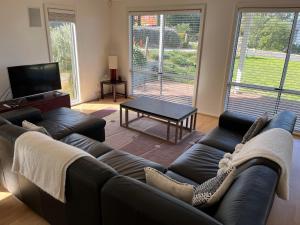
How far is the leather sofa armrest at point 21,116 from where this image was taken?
8.48 feet

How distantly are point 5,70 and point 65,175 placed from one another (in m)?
3.10

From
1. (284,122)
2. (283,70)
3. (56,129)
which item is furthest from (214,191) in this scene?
(283,70)

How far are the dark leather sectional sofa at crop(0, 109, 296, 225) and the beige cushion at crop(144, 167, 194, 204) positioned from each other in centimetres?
11

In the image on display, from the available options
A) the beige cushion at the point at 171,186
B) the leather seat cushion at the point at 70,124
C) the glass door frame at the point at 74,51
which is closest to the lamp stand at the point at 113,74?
the glass door frame at the point at 74,51

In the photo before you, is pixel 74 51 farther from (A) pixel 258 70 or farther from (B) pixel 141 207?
(B) pixel 141 207

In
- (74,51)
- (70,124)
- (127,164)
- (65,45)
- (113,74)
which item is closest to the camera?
(127,164)

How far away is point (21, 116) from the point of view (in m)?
2.67

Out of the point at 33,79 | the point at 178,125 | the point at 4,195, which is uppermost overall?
the point at 33,79

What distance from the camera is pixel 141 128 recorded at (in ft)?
12.8

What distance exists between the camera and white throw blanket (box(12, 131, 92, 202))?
1479 millimetres

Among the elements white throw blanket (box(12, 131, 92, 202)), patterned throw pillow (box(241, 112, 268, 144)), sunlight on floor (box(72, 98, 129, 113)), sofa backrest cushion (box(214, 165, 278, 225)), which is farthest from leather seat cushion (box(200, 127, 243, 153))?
sunlight on floor (box(72, 98, 129, 113))

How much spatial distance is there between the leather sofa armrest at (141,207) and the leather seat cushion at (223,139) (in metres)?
1.45

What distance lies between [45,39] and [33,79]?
81 cm

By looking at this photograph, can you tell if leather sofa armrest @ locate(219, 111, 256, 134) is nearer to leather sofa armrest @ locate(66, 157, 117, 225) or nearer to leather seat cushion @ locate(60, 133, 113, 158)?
leather seat cushion @ locate(60, 133, 113, 158)
